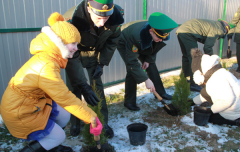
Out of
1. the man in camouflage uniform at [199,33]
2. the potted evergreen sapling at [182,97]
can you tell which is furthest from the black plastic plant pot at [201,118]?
the man in camouflage uniform at [199,33]

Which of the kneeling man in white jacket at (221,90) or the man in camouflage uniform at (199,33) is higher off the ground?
the man in camouflage uniform at (199,33)

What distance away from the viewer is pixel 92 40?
2.90m

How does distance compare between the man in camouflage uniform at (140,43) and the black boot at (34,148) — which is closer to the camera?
the black boot at (34,148)

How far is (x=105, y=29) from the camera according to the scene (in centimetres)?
286

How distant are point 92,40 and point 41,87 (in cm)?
126

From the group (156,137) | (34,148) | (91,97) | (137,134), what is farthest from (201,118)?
(34,148)

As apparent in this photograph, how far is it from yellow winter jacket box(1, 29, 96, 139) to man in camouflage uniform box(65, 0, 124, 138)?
69 centimetres

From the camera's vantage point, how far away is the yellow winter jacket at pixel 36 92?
6.05 ft

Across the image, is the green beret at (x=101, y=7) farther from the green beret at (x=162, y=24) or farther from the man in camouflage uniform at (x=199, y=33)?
the man in camouflage uniform at (x=199, y=33)


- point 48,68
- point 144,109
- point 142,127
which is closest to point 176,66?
point 144,109

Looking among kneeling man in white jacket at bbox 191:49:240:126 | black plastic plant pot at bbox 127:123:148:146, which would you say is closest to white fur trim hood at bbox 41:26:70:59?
black plastic plant pot at bbox 127:123:148:146

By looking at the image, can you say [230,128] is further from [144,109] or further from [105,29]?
[105,29]

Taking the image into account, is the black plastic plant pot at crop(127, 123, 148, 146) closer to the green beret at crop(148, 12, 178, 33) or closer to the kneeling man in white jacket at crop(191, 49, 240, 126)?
the kneeling man in white jacket at crop(191, 49, 240, 126)

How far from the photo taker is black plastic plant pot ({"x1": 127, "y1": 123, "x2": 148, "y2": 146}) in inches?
106
